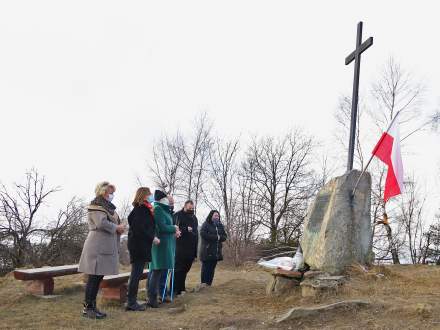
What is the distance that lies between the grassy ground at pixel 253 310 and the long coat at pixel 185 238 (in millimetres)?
689

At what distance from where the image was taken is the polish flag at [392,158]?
6.34 m

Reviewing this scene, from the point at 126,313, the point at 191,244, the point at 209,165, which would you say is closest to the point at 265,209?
the point at 209,165

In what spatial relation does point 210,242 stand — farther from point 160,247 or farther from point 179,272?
point 160,247

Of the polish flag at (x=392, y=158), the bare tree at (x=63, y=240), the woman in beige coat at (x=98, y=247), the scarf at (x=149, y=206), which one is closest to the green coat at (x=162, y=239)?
the scarf at (x=149, y=206)

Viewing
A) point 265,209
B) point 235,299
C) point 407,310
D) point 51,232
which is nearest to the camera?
point 407,310

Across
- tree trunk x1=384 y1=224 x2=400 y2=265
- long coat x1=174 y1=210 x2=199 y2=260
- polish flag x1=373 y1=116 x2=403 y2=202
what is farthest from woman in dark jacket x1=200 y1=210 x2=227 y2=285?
tree trunk x1=384 y1=224 x2=400 y2=265

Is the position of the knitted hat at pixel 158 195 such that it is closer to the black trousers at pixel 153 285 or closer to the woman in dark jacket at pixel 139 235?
the woman in dark jacket at pixel 139 235

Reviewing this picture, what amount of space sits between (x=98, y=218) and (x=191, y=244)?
93.5 inches

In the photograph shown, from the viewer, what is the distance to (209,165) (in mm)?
25750

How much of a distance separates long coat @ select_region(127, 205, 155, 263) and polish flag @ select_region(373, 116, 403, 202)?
11.1 ft

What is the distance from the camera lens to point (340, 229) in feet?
21.5

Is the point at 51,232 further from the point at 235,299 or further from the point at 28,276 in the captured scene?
the point at 235,299

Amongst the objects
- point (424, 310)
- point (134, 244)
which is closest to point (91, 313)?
point (134, 244)

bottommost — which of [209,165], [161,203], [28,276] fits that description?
[28,276]
